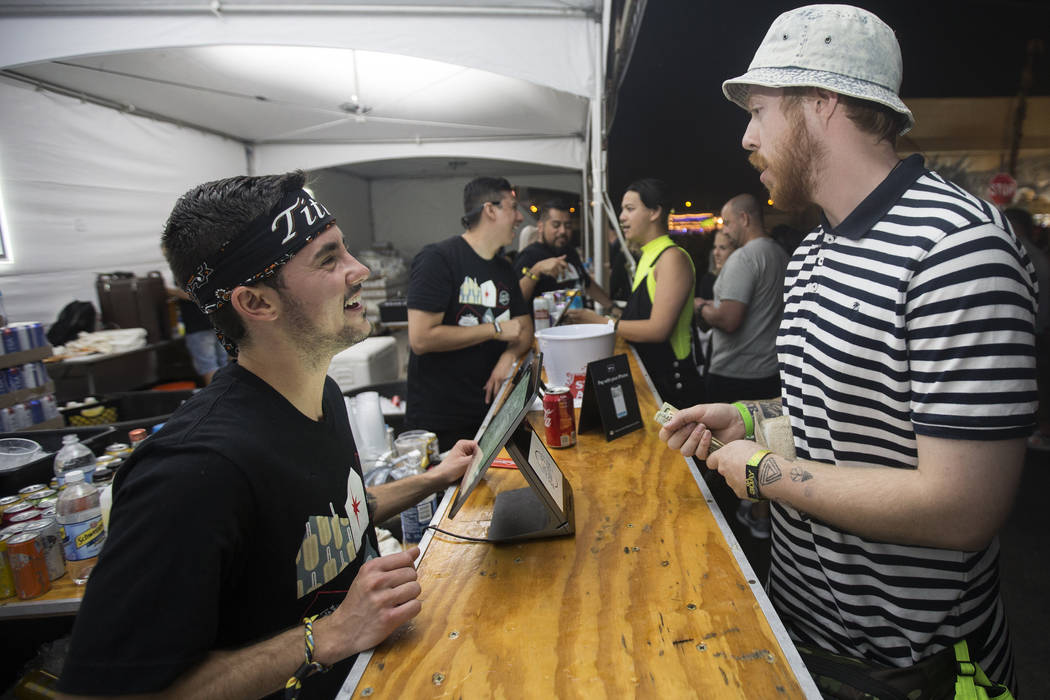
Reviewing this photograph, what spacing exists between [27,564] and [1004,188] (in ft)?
27.3

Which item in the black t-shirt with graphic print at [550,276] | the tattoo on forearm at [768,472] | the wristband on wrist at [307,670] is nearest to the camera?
the wristband on wrist at [307,670]

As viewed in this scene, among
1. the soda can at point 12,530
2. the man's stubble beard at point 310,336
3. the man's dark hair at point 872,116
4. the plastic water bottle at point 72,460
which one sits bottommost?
the soda can at point 12,530

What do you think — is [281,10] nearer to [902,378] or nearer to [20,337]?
[20,337]

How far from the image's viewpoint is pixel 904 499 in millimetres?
963

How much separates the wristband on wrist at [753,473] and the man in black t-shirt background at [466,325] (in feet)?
6.10

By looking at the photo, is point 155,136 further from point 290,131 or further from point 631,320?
point 631,320

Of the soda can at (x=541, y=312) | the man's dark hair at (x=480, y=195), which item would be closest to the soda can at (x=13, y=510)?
the man's dark hair at (x=480, y=195)

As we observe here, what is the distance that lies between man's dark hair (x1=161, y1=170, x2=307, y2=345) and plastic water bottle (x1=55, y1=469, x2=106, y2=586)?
1.13 m

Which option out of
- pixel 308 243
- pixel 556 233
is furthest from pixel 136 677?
pixel 556 233

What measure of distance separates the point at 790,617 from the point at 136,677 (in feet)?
4.67

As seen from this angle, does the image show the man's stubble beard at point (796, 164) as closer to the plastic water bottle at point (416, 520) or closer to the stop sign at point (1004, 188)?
the plastic water bottle at point (416, 520)

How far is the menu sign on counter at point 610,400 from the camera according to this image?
191cm

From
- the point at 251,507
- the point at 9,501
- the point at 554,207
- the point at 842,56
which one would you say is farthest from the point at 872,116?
the point at 554,207

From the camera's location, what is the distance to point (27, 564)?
168 centimetres
